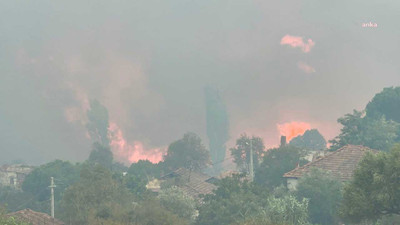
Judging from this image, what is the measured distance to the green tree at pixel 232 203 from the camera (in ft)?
211

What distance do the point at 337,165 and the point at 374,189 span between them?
110 ft

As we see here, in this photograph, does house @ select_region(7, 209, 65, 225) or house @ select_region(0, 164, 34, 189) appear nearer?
house @ select_region(7, 209, 65, 225)

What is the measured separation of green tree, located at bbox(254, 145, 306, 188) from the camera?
91.9m

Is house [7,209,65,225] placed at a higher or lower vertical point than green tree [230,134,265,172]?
lower

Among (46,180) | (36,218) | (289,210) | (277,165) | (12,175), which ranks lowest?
(289,210)

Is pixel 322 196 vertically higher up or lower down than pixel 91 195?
lower down

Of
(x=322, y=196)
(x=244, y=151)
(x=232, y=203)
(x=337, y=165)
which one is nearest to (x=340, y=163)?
(x=337, y=165)

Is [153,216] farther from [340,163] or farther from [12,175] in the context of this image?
[12,175]

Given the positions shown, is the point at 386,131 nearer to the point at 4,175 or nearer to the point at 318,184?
the point at 318,184

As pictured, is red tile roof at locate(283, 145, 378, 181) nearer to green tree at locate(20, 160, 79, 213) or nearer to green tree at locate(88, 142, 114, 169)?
green tree at locate(20, 160, 79, 213)

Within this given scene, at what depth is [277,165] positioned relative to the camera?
96500 millimetres

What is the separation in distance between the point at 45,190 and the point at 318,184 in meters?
69.4

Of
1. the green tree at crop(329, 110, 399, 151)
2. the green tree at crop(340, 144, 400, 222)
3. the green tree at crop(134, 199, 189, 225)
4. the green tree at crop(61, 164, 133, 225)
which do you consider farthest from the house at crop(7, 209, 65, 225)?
the green tree at crop(329, 110, 399, 151)

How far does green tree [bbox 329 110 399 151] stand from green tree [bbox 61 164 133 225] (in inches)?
1738
